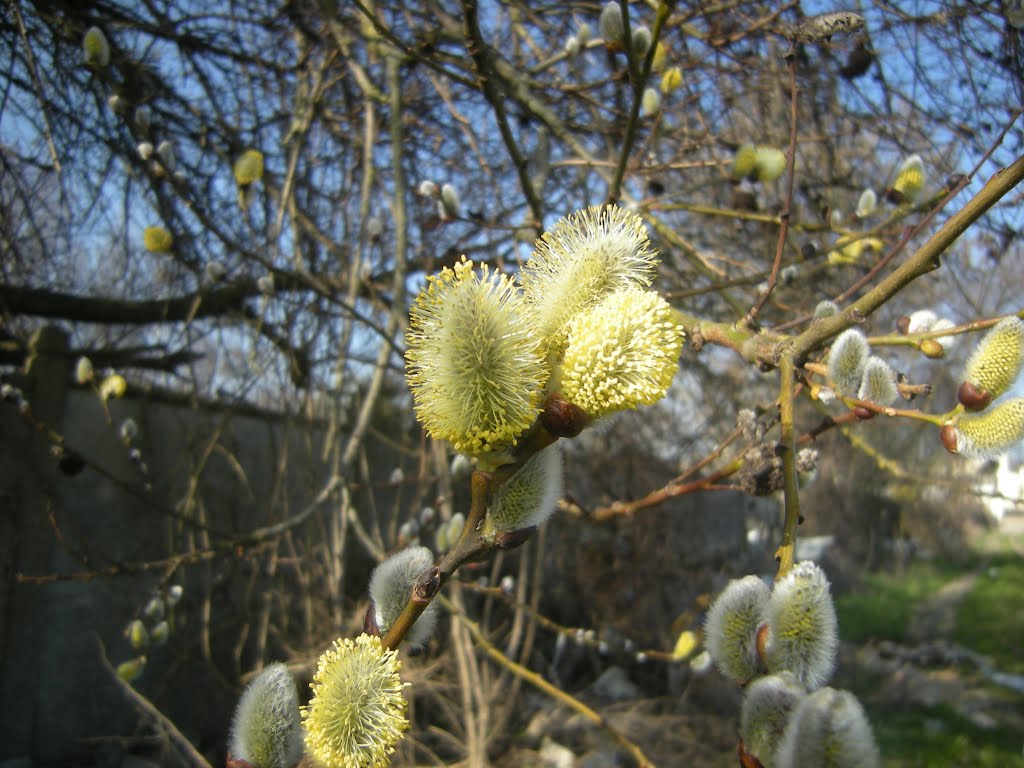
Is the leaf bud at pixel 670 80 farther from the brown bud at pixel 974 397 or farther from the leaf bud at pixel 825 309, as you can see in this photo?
the brown bud at pixel 974 397

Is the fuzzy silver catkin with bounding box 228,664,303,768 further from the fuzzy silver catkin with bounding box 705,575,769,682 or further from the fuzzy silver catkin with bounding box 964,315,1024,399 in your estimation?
the fuzzy silver catkin with bounding box 964,315,1024,399

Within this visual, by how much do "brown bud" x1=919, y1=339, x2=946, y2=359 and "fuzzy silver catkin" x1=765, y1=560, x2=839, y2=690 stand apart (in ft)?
1.54

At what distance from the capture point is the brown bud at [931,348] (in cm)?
104

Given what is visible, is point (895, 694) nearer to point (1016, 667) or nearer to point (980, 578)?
point (1016, 667)

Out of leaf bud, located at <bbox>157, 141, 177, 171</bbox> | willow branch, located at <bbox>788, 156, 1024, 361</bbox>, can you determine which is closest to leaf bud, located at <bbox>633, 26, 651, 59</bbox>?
willow branch, located at <bbox>788, 156, 1024, 361</bbox>

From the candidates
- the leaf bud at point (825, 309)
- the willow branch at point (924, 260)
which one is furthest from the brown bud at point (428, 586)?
the leaf bud at point (825, 309)

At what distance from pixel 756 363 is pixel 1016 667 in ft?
28.0

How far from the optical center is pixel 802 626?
74 centimetres

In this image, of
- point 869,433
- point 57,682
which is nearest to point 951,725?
point 869,433

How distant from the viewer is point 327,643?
3.30m

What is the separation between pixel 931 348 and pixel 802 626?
0.53 meters

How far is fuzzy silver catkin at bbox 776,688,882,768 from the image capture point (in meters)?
0.60

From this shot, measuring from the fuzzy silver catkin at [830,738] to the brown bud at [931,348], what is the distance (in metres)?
0.62

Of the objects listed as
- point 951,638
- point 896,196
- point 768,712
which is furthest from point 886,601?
point 768,712
